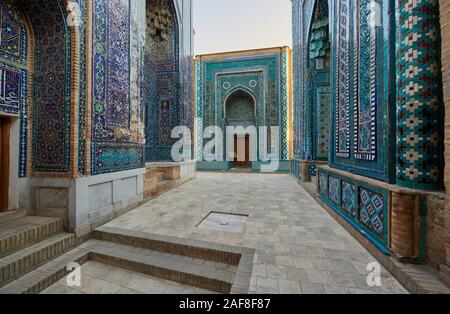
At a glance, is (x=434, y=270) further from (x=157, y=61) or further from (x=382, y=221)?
(x=157, y=61)

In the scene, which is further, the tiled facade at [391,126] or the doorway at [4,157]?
the doorway at [4,157]

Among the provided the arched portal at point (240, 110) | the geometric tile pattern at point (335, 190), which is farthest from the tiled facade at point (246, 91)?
the geometric tile pattern at point (335, 190)

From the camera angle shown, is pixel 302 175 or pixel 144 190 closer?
pixel 144 190

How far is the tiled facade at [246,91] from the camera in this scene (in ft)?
37.1

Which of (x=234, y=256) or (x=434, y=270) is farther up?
(x=434, y=270)

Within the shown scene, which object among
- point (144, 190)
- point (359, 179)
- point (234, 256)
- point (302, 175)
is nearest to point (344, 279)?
point (234, 256)

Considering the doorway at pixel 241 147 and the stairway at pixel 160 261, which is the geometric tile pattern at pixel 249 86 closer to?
the doorway at pixel 241 147

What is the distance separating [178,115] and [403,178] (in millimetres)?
6573

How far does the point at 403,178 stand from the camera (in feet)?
7.07

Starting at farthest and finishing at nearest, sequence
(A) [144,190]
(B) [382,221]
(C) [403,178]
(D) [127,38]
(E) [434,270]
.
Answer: (A) [144,190]
(D) [127,38]
(B) [382,221]
(C) [403,178]
(E) [434,270]

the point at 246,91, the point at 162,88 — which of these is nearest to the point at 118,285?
the point at 162,88

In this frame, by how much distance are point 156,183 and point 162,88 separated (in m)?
3.79

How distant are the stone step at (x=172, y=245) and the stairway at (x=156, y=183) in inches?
74.4

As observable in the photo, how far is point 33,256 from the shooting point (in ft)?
7.93
